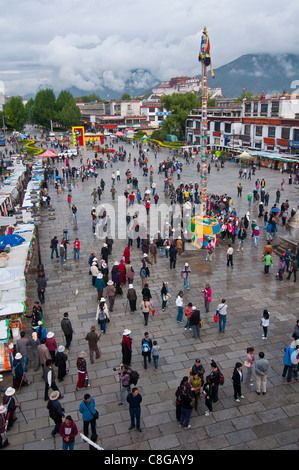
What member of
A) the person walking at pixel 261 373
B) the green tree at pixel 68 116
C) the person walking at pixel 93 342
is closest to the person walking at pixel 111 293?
the person walking at pixel 93 342

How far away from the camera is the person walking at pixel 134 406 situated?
682 centimetres

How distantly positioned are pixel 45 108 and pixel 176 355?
84.6m

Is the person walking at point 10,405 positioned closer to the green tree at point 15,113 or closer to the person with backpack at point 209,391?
the person with backpack at point 209,391

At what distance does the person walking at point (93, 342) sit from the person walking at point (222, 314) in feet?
10.8

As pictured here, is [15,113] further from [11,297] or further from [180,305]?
[180,305]

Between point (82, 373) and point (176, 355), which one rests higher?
point (82, 373)

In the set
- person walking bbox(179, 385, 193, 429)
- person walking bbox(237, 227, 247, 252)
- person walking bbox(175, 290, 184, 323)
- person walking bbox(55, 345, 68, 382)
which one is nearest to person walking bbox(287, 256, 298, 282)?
person walking bbox(237, 227, 247, 252)

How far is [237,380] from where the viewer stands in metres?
7.75

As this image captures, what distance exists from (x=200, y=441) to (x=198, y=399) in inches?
42.2

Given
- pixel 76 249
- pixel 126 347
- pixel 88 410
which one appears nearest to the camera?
pixel 88 410

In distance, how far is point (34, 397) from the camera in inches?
326

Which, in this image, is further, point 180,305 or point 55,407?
→ point 180,305

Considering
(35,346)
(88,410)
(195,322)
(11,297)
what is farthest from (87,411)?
(11,297)

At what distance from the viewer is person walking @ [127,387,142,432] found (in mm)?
6824
